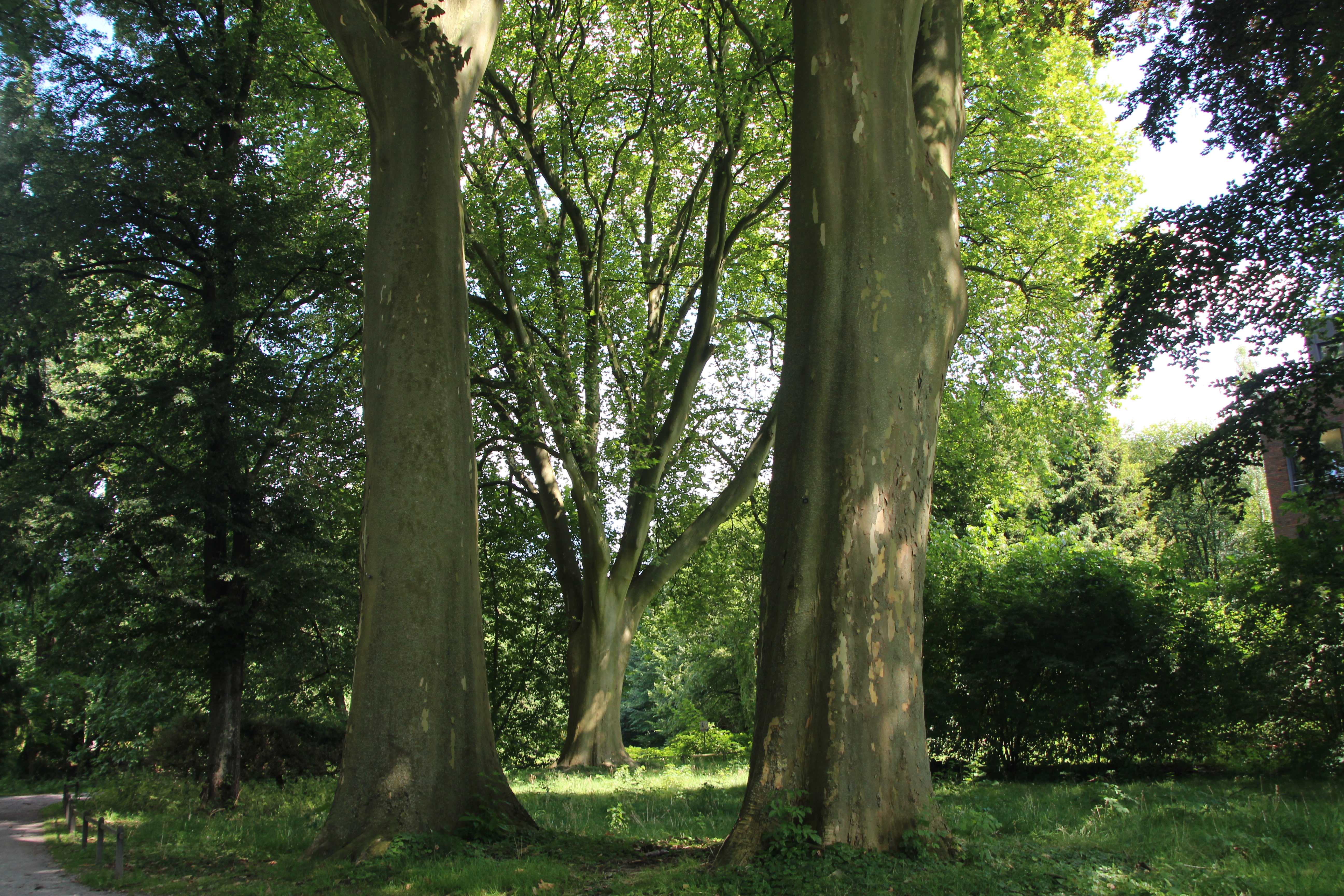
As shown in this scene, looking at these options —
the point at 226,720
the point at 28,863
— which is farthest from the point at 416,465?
the point at 226,720

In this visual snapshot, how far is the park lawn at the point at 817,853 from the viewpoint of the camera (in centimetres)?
475

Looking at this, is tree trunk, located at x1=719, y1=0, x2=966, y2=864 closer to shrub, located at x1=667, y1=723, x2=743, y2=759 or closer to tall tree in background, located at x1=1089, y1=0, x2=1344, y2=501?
tall tree in background, located at x1=1089, y1=0, x2=1344, y2=501

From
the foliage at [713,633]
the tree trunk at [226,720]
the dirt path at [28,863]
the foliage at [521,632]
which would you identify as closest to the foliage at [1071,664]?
the foliage at [713,633]

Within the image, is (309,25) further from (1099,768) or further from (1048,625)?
(1099,768)

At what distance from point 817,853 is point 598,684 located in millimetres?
10416

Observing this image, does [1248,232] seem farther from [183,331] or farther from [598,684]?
[183,331]

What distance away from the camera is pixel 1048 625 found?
11328mm

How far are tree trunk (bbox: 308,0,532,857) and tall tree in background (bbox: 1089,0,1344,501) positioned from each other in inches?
366

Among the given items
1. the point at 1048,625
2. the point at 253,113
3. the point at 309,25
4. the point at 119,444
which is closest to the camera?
the point at 1048,625

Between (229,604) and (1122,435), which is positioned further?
(1122,435)

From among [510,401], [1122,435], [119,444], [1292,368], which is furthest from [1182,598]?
[1122,435]

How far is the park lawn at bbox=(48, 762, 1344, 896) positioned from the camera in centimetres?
475

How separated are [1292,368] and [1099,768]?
5870mm

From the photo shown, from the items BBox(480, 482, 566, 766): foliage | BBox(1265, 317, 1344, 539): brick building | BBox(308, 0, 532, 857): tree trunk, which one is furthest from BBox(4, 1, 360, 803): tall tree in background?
BBox(1265, 317, 1344, 539): brick building
